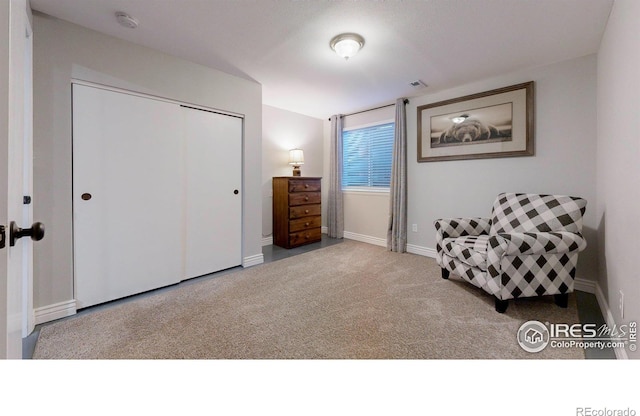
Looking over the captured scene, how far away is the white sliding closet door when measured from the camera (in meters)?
2.74

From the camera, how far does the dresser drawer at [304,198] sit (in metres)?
4.02

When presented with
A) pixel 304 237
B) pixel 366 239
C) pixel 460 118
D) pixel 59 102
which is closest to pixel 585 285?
pixel 460 118

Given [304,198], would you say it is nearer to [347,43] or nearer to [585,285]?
[347,43]

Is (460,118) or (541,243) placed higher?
(460,118)

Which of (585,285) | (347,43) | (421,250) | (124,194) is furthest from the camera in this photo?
(421,250)

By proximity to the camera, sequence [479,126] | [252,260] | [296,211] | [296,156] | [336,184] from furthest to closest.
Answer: [336,184], [296,156], [296,211], [252,260], [479,126]

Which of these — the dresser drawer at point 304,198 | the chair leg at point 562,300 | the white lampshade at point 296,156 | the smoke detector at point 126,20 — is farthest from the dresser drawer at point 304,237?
the chair leg at point 562,300

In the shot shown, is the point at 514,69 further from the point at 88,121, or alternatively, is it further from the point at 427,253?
the point at 88,121

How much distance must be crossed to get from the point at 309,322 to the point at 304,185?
8.52ft

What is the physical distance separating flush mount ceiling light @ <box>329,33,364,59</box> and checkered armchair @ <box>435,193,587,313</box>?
1910 mm

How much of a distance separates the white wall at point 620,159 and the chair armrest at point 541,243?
7.7 inches

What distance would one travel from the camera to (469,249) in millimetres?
2256

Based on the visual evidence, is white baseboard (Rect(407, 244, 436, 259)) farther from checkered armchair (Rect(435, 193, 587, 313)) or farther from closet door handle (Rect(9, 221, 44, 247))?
closet door handle (Rect(9, 221, 44, 247))

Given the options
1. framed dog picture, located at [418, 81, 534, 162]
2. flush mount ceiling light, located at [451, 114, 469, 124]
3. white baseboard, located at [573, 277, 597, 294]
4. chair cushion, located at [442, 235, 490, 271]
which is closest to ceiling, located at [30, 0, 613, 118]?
framed dog picture, located at [418, 81, 534, 162]
